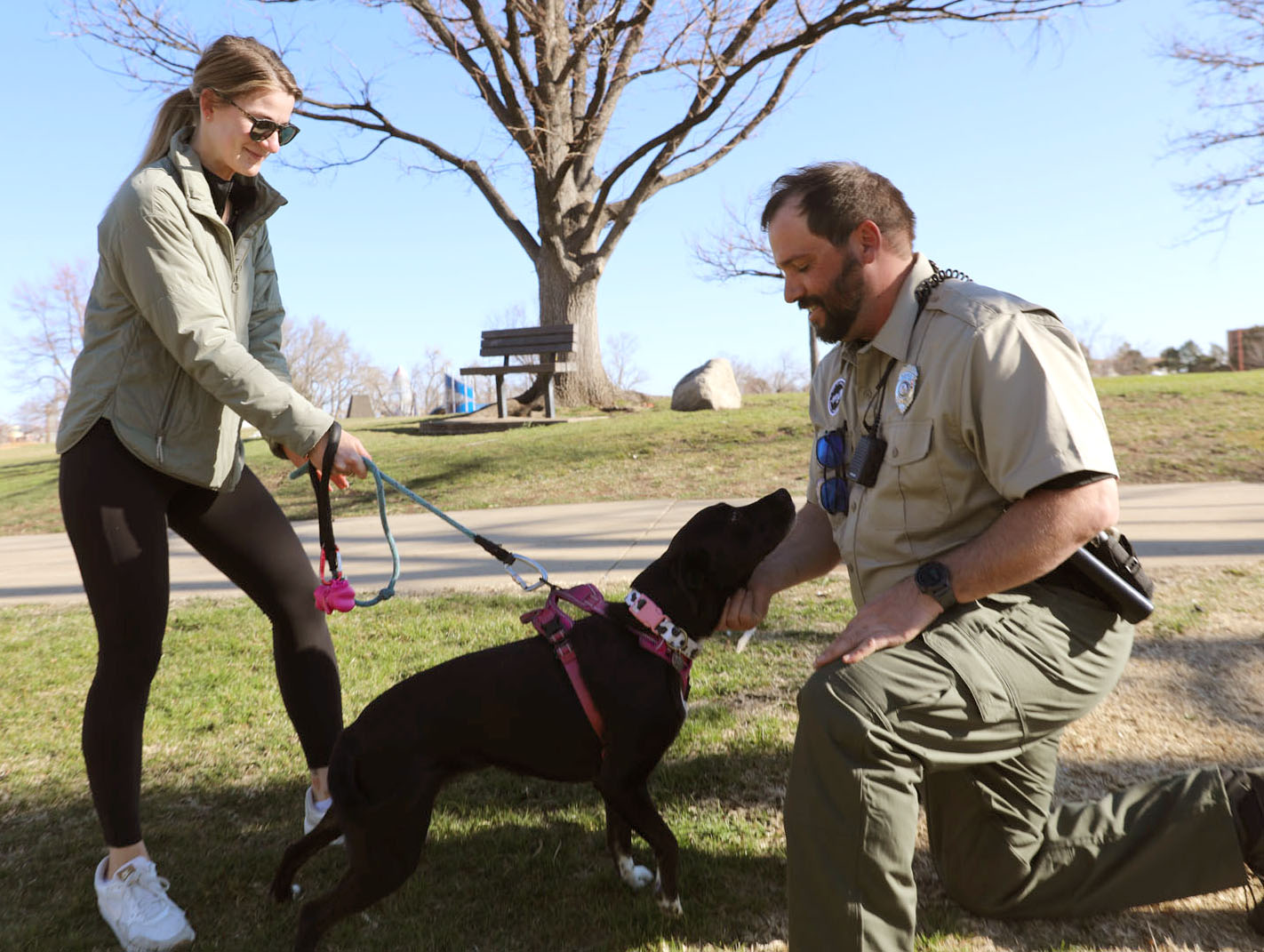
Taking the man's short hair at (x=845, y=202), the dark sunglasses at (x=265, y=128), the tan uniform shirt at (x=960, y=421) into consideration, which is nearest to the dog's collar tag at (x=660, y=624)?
the tan uniform shirt at (x=960, y=421)

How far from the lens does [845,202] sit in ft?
8.16

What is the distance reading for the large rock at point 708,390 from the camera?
1463 cm

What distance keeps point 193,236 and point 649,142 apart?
14.0 m

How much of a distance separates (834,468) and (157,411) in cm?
196

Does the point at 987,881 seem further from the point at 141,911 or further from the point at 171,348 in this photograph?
the point at 171,348

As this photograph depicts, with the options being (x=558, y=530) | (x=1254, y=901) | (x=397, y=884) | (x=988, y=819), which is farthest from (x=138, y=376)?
(x=558, y=530)

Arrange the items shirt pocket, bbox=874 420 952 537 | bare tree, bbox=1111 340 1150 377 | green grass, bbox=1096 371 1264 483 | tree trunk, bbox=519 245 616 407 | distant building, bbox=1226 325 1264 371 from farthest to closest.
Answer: bare tree, bbox=1111 340 1150 377 → distant building, bbox=1226 325 1264 371 → tree trunk, bbox=519 245 616 407 → green grass, bbox=1096 371 1264 483 → shirt pocket, bbox=874 420 952 537

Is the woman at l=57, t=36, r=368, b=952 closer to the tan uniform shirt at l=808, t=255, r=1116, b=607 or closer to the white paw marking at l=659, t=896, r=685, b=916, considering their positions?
the white paw marking at l=659, t=896, r=685, b=916

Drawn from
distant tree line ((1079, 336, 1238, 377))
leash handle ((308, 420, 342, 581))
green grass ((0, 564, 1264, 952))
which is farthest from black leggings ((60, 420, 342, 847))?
distant tree line ((1079, 336, 1238, 377))

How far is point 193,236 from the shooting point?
253cm

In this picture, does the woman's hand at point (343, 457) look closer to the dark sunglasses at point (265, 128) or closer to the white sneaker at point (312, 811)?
the dark sunglasses at point (265, 128)

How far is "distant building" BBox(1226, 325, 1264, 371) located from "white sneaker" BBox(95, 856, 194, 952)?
30935 mm

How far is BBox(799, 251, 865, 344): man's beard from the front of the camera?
2.53m

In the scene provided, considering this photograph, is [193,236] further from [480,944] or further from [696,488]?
[696,488]
